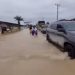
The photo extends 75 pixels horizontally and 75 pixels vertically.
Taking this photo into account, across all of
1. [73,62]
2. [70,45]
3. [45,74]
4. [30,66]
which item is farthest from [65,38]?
[45,74]

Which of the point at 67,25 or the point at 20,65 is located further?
the point at 67,25

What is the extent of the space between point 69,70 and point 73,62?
49.9 inches

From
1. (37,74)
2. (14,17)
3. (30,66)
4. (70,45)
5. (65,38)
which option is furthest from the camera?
(14,17)

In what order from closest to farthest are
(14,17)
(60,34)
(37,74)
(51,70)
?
(37,74) → (51,70) → (60,34) → (14,17)

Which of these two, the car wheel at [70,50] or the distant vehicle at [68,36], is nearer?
the car wheel at [70,50]

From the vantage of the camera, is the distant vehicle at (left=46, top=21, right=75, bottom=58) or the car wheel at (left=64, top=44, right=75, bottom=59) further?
the distant vehicle at (left=46, top=21, right=75, bottom=58)

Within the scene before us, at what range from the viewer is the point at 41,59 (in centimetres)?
1133

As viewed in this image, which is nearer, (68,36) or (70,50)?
(70,50)

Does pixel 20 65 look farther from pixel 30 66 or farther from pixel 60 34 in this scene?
pixel 60 34

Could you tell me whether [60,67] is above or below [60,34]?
below

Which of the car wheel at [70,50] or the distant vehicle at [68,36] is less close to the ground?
the distant vehicle at [68,36]

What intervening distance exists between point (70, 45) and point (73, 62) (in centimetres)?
89

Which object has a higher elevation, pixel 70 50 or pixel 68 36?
pixel 68 36

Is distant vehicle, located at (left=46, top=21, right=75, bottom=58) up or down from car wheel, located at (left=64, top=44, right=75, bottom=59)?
up
